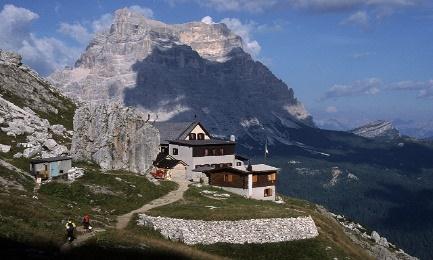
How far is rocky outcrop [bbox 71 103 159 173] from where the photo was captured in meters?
90.6

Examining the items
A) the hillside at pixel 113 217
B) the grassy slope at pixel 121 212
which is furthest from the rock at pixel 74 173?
the hillside at pixel 113 217

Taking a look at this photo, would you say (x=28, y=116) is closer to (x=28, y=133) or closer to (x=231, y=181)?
(x=28, y=133)

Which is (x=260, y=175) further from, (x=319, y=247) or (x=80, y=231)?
(x=80, y=231)

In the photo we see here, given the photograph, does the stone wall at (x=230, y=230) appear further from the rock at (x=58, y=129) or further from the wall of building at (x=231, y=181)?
the rock at (x=58, y=129)

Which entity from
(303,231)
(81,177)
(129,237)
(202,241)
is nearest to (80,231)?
(129,237)

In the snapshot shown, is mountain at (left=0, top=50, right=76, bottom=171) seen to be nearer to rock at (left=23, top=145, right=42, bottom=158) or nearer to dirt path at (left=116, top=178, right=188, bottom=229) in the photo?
rock at (left=23, top=145, right=42, bottom=158)

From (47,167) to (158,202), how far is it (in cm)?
1614

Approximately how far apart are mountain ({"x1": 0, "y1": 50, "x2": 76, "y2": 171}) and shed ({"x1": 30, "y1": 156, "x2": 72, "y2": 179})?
2.87 metres

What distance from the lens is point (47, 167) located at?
7375 centimetres

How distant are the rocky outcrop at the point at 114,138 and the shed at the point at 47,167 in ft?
39.8

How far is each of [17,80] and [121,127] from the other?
4272cm

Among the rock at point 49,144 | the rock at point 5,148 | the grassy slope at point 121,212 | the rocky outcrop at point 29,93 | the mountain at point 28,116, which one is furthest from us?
the rocky outcrop at point 29,93

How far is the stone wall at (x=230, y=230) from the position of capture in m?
60.5

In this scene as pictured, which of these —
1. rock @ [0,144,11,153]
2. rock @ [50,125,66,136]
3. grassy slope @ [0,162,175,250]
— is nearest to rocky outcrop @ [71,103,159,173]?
grassy slope @ [0,162,175,250]
